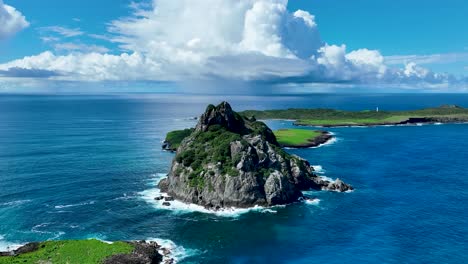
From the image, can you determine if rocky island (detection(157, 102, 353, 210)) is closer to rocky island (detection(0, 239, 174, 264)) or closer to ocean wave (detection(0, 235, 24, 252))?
rocky island (detection(0, 239, 174, 264))

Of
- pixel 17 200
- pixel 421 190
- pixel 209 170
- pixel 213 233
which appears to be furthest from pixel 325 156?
pixel 17 200

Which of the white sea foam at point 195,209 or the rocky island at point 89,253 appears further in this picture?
the white sea foam at point 195,209

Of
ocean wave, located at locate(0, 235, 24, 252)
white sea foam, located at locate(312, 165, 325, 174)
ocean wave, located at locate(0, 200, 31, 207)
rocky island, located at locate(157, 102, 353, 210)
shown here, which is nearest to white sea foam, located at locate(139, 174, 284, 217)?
rocky island, located at locate(157, 102, 353, 210)

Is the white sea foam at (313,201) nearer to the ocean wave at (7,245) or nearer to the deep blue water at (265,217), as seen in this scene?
the deep blue water at (265,217)

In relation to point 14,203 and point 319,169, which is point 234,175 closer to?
point 319,169

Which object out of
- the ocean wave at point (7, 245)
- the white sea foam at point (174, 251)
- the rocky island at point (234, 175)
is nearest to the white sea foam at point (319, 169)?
the rocky island at point (234, 175)
